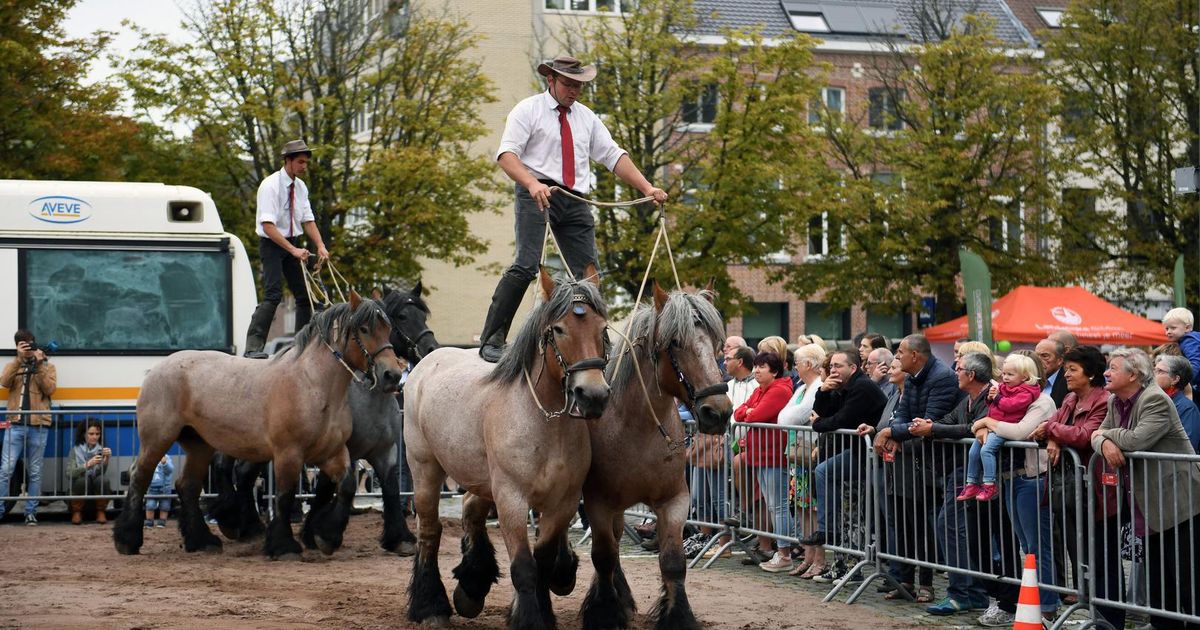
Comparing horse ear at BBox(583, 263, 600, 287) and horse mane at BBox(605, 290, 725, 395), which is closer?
horse mane at BBox(605, 290, 725, 395)

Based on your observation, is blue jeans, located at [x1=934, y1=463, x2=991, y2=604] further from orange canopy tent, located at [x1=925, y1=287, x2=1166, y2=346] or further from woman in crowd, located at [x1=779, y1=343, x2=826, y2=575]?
orange canopy tent, located at [x1=925, y1=287, x2=1166, y2=346]

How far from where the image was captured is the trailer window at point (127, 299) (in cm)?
1653

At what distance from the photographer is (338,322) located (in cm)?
1287

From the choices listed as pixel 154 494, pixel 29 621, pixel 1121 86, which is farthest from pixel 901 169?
pixel 29 621

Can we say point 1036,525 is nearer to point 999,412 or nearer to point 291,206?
point 999,412

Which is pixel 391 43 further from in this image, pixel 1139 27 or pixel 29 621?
pixel 29 621

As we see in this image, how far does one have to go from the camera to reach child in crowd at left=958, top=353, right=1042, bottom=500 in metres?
9.48

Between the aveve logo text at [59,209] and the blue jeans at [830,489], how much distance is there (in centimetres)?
923

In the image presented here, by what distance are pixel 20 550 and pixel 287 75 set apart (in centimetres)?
1939

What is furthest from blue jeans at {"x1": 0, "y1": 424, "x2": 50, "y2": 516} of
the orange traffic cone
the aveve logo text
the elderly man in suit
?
the orange traffic cone

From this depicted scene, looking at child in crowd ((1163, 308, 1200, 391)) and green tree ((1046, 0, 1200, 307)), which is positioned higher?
green tree ((1046, 0, 1200, 307))

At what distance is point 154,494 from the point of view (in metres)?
16.2

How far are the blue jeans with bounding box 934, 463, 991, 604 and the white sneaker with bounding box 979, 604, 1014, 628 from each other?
1.04ft

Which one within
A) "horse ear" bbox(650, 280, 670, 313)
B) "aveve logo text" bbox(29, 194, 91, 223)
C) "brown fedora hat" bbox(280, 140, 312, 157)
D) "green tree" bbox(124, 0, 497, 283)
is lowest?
"horse ear" bbox(650, 280, 670, 313)
